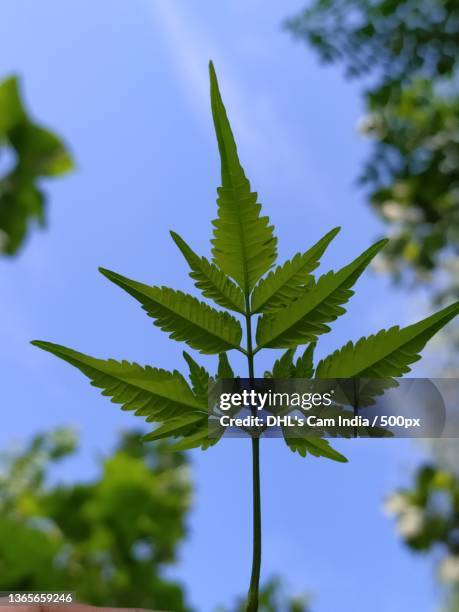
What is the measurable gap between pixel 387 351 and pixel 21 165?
12.0 feet

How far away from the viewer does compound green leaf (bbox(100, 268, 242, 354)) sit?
25 centimetres

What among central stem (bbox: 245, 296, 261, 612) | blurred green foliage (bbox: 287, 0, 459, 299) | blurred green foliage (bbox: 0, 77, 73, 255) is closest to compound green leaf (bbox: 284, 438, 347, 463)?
central stem (bbox: 245, 296, 261, 612)

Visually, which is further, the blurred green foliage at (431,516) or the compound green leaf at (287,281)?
the blurred green foliage at (431,516)

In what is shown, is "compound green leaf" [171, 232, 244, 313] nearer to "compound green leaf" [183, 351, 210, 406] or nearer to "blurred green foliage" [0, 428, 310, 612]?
"compound green leaf" [183, 351, 210, 406]

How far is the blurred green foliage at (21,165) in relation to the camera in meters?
3.46

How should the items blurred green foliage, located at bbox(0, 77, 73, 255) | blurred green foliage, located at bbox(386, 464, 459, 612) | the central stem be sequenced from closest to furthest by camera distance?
the central stem
blurred green foliage, located at bbox(386, 464, 459, 612)
blurred green foliage, located at bbox(0, 77, 73, 255)

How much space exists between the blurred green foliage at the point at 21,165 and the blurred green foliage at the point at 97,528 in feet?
3.63

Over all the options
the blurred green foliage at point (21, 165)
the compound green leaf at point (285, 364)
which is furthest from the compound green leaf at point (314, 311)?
the blurred green foliage at point (21, 165)

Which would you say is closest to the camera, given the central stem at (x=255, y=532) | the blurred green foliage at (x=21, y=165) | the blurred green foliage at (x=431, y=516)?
the central stem at (x=255, y=532)

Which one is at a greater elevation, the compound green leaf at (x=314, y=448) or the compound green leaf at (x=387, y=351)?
the compound green leaf at (x=387, y=351)

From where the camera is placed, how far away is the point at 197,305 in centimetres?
26

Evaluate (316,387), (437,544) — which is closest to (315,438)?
(316,387)

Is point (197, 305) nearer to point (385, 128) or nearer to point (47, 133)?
point (385, 128)

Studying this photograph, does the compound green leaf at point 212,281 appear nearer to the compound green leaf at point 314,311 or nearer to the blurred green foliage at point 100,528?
the compound green leaf at point 314,311
